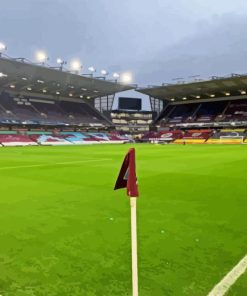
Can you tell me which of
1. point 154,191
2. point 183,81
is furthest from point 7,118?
point 154,191

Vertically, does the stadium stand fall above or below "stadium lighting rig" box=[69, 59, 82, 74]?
below

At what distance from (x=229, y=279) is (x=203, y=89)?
250ft

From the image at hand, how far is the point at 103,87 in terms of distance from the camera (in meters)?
77.9

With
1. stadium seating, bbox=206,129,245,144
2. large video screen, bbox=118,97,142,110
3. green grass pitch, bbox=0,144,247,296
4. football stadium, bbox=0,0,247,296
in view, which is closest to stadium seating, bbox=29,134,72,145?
large video screen, bbox=118,97,142,110

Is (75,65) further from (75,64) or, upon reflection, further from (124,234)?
(124,234)

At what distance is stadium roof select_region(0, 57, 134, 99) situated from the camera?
5916 cm

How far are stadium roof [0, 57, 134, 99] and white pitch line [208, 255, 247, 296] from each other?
5560cm

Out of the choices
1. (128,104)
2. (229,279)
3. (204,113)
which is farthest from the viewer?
(128,104)

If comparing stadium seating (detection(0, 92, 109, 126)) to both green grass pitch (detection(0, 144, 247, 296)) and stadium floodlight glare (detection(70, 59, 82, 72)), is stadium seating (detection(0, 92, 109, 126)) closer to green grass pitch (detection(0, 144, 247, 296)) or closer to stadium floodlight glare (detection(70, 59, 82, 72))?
stadium floodlight glare (detection(70, 59, 82, 72))

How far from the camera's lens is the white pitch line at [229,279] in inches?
163

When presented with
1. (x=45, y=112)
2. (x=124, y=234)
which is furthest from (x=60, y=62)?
(x=124, y=234)

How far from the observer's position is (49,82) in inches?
2751

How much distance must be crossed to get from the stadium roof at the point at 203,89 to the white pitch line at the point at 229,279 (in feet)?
212

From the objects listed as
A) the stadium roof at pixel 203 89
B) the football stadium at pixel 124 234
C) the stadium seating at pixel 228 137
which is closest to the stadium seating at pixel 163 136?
the stadium seating at pixel 228 137
